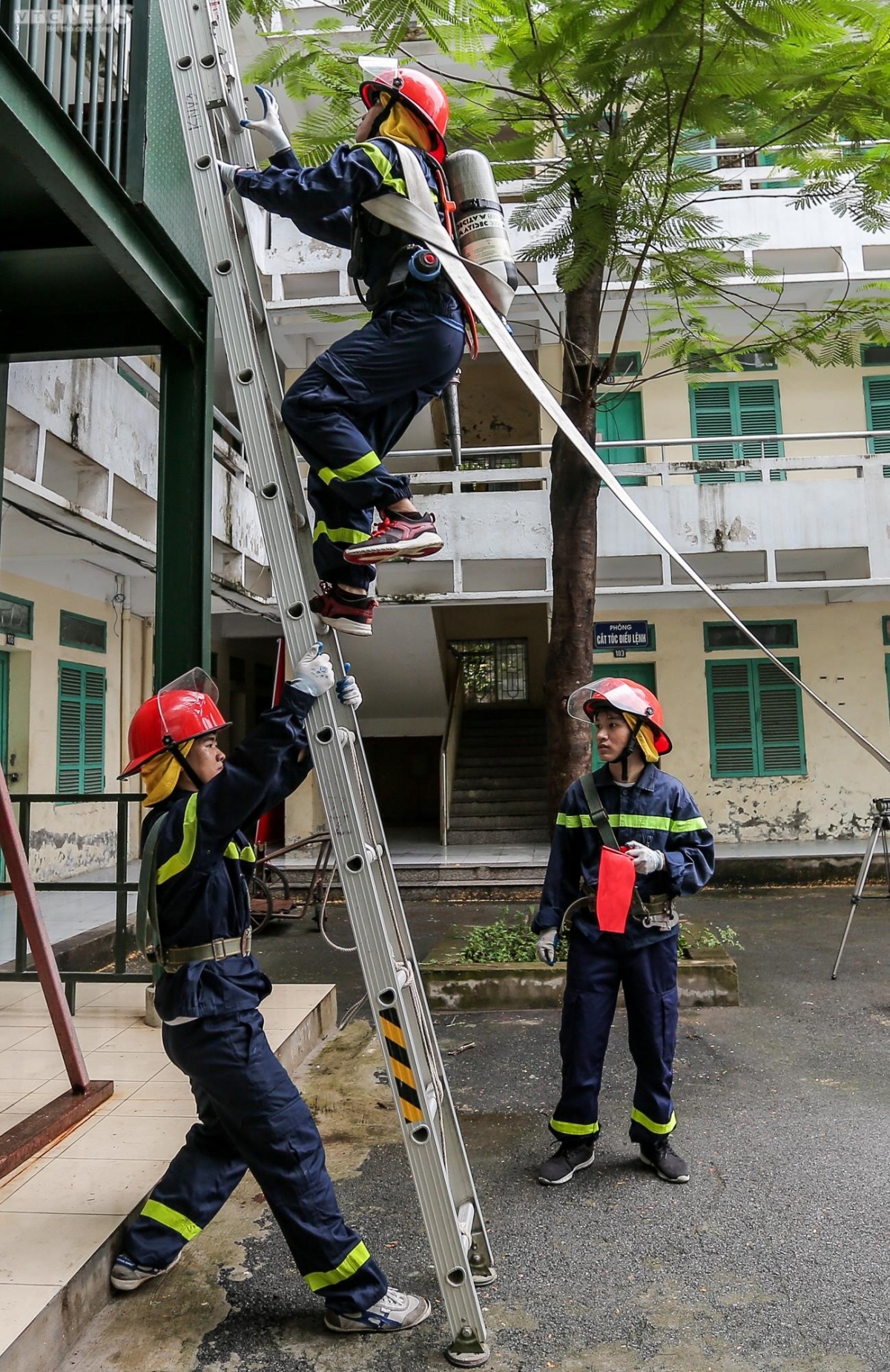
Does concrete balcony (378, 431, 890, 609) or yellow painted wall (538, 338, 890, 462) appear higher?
yellow painted wall (538, 338, 890, 462)

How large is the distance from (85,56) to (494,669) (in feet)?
46.2

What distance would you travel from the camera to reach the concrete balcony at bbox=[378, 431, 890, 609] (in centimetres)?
1159

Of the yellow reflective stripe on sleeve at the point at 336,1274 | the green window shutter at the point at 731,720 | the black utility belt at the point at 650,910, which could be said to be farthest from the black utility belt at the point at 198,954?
the green window shutter at the point at 731,720

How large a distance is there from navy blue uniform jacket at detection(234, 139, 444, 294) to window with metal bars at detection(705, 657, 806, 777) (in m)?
11.7

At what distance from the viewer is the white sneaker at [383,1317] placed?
278 cm

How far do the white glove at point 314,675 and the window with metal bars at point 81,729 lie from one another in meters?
8.82

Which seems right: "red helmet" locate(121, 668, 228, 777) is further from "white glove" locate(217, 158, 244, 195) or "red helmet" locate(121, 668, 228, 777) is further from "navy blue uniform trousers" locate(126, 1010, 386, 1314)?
"white glove" locate(217, 158, 244, 195)

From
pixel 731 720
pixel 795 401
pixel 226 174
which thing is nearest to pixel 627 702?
pixel 226 174

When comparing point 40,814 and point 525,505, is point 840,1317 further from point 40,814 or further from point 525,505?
point 525,505

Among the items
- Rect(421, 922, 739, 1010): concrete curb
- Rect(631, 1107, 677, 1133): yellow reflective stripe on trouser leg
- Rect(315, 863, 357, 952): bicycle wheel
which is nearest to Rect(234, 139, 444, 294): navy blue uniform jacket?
Rect(631, 1107, 677, 1133): yellow reflective stripe on trouser leg

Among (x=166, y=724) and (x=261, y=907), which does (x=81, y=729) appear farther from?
(x=166, y=724)

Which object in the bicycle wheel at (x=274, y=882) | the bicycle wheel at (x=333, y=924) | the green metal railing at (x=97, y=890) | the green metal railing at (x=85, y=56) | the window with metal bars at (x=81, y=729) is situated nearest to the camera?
the green metal railing at (x=85, y=56)

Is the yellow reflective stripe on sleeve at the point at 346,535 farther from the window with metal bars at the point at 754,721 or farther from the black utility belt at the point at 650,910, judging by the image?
the window with metal bars at the point at 754,721

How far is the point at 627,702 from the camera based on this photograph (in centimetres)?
402
